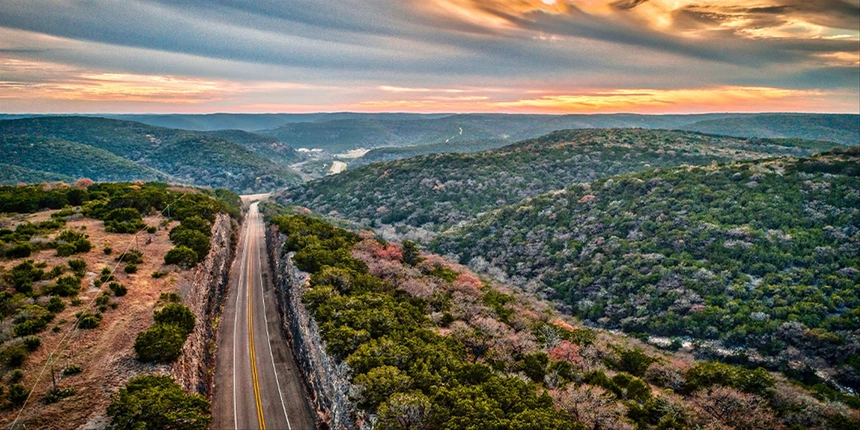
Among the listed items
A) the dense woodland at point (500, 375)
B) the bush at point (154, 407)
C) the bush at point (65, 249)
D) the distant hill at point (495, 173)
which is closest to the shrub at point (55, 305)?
the bush at point (65, 249)

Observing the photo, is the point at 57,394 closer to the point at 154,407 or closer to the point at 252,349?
the point at 154,407

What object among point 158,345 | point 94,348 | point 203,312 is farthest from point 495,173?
point 94,348

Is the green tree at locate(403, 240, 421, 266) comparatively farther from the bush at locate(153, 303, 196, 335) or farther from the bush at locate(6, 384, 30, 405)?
the bush at locate(6, 384, 30, 405)

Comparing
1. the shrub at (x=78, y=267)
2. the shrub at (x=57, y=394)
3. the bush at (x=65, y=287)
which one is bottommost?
the shrub at (x=57, y=394)

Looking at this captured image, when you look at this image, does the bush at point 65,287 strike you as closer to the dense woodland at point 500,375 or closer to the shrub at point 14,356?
the shrub at point 14,356

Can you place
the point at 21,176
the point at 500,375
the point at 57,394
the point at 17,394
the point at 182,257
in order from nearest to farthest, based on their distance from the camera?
the point at 17,394 → the point at 57,394 → the point at 500,375 → the point at 182,257 → the point at 21,176

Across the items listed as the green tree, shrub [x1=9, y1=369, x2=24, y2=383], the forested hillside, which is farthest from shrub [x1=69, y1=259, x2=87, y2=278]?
the forested hillside
